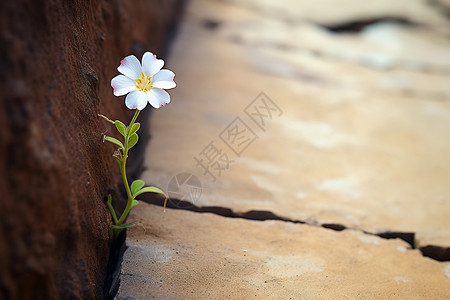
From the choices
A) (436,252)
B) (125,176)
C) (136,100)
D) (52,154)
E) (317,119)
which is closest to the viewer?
(52,154)

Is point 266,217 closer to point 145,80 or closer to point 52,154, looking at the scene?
point 145,80

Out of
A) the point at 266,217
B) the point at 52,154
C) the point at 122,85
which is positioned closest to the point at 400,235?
the point at 266,217

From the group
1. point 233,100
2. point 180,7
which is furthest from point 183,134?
point 180,7

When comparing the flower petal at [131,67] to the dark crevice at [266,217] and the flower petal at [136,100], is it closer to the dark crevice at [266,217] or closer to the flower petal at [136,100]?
the flower petal at [136,100]

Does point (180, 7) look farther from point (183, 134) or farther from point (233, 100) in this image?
point (183, 134)

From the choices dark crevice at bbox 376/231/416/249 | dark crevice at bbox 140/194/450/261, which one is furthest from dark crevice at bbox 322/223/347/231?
dark crevice at bbox 376/231/416/249

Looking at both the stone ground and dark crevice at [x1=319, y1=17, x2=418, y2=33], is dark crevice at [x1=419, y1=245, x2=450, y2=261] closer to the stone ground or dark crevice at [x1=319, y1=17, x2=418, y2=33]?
the stone ground
